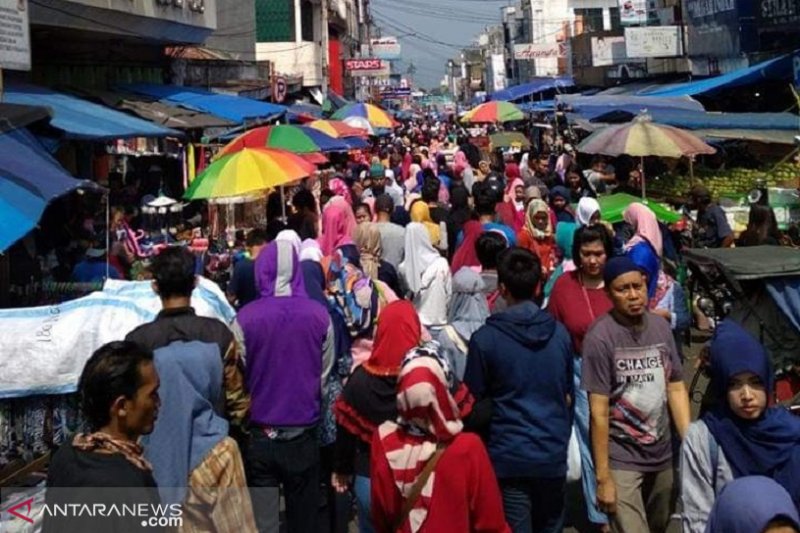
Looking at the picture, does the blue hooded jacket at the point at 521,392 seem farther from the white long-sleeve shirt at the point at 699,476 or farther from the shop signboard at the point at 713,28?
the shop signboard at the point at 713,28

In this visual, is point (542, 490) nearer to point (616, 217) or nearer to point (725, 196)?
point (616, 217)

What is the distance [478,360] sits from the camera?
15.0 ft

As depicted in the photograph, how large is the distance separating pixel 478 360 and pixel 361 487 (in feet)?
2.67

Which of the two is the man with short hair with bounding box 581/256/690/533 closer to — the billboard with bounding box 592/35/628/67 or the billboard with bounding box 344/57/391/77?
the billboard with bounding box 592/35/628/67

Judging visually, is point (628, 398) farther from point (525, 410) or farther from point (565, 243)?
point (565, 243)

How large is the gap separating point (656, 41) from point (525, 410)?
887 inches

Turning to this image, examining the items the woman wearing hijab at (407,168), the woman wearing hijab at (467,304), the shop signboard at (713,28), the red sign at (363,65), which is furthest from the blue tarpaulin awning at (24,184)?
the red sign at (363,65)

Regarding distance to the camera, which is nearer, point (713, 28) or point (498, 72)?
point (713, 28)

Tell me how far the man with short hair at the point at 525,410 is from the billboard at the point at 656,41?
22192mm

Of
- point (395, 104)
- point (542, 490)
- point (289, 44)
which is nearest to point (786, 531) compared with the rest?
point (542, 490)

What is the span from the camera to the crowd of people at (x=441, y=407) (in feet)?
11.5

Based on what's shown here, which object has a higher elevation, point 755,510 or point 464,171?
point 464,171

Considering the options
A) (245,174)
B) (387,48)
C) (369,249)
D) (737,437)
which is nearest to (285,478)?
(737,437)

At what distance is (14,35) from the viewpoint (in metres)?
9.20
